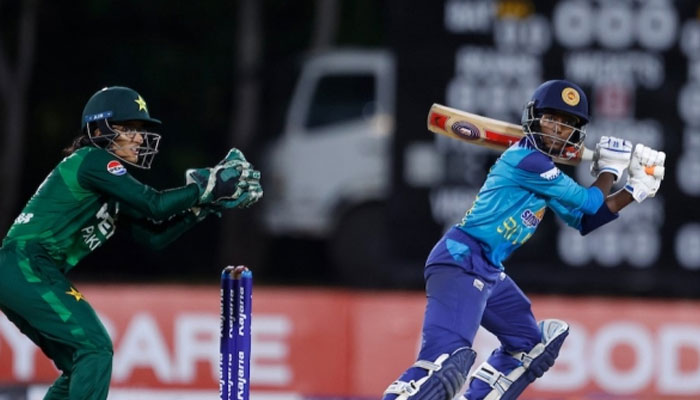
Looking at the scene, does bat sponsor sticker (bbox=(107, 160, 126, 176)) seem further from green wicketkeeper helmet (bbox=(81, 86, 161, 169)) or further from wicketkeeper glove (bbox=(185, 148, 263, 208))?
wicketkeeper glove (bbox=(185, 148, 263, 208))

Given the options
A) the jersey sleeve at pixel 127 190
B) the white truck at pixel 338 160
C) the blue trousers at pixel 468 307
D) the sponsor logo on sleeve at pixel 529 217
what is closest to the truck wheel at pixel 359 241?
the white truck at pixel 338 160

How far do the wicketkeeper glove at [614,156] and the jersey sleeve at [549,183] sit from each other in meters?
0.21

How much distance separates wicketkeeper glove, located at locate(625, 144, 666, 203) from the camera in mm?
7480

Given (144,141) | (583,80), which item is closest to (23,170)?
(583,80)

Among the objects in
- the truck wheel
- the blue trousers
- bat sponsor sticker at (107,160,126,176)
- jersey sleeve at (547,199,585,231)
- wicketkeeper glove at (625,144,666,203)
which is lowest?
the truck wheel

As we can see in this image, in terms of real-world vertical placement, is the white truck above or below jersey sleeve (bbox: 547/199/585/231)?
below

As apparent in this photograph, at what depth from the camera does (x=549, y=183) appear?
24.1ft

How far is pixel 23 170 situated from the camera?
54.2ft

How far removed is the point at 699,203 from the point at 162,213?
14.9 feet

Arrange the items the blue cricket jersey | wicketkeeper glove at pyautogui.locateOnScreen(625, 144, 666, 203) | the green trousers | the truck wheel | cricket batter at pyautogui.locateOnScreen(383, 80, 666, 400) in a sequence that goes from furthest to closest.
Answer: the truck wheel < wicketkeeper glove at pyautogui.locateOnScreen(625, 144, 666, 203) < the blue cricket jersey < cricket batter at pyautogui.locateOnScreen(383, 80, 666, 400) < the green trousers

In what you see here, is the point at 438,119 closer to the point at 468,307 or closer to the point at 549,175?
the point at 549,175

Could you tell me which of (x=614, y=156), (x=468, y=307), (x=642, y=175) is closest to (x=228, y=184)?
(x=468, y=307)

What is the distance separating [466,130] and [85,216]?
187 centimetres

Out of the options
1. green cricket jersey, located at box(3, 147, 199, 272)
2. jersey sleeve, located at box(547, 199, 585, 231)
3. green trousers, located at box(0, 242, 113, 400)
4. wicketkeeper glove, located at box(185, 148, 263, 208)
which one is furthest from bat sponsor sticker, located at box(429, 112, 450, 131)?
green trousers, located at box(0, 242, 113, 400)
